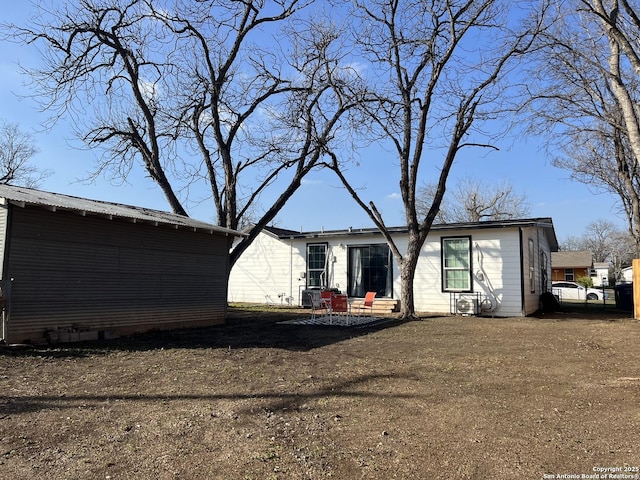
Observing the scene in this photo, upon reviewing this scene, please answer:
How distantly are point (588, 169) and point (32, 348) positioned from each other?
23.1 m

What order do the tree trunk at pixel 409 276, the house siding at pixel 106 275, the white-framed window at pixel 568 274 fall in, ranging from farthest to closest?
the white-framed window at pixel 568 274 < the tree trunk at pixel 409 276 < the house siding at pixel 106 275

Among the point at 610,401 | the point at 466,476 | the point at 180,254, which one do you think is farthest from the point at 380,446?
the point at 180,254

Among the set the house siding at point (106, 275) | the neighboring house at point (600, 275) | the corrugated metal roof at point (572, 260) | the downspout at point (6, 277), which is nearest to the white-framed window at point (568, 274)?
the corrugated metal roof at point (572, 260)

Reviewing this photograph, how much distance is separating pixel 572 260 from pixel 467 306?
3532 cm

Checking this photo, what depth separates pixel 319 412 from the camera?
4.36 metres

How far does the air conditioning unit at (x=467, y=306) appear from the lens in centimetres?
1442

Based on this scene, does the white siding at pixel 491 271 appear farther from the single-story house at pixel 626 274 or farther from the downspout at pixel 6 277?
the single-story house at pixel 626 274

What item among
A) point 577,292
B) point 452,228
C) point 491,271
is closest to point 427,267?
point 452,228

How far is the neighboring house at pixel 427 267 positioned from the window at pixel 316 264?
23 millimetres

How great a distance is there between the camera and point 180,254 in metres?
10.7

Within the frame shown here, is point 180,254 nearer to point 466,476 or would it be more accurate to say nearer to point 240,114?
point 240,114

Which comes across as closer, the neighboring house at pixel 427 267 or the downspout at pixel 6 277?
the downspout at pixel 6 277

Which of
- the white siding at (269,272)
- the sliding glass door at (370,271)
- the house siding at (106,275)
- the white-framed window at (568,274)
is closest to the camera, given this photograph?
the house siding at (106,275)

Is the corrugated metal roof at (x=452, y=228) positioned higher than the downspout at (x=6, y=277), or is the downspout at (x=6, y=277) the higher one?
the corrugated metal roof at (x=452, y=228)
